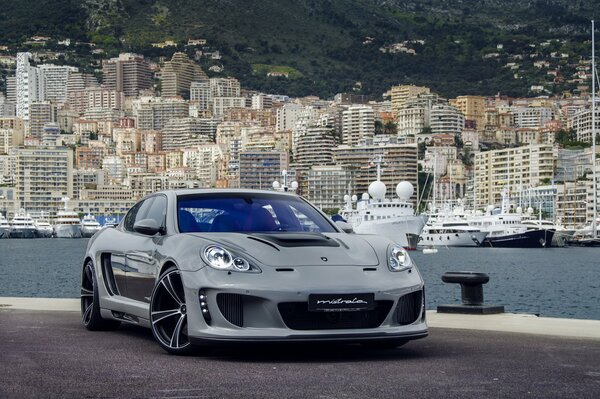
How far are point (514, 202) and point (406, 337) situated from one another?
185031mm

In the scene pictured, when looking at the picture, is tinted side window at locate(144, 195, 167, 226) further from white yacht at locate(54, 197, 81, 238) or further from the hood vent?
white yacht at locate(54, 197, 81, 238)

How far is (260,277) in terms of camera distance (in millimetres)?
7980

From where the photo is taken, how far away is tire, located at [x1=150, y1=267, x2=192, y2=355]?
8.25 m

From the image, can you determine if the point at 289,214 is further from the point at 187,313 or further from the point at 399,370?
the point at 399,370

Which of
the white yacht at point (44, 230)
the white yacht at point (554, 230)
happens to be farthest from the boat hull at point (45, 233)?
the white yacht at point (554, 230)

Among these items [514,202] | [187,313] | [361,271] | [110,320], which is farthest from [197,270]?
[514,202]

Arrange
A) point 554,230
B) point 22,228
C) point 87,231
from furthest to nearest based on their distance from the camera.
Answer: point 22,228 < point 87,231 < point 554,230

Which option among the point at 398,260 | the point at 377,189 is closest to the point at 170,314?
the point at 398,260

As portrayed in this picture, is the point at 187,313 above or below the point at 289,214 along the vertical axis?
below

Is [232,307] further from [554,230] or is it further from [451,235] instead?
[554,230]

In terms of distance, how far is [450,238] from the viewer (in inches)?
5315

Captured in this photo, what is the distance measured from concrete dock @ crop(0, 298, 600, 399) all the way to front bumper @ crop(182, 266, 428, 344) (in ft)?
0.63

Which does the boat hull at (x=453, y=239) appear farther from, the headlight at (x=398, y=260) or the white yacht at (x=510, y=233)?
the headlight at (x=398, y=260)

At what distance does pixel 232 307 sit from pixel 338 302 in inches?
27.3
